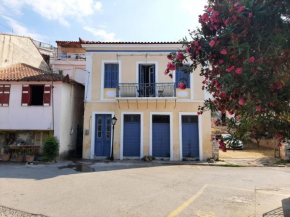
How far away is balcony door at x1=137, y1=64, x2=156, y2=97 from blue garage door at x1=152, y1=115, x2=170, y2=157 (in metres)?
1.81

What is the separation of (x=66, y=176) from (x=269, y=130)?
8083mm

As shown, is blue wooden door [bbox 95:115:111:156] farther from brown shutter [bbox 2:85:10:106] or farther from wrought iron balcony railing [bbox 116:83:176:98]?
brown shutter [bbox 2:85:10:106]

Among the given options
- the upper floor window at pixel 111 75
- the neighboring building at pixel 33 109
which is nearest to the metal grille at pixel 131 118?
the upper floor window at pixel 111 75

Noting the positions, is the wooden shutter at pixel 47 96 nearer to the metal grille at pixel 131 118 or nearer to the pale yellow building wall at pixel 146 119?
the pale yellow building wall at pixel 146 119

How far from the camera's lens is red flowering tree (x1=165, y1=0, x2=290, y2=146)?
255cm

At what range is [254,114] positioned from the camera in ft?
9.81

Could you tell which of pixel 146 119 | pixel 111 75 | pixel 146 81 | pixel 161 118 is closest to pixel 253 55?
pixel 146 119

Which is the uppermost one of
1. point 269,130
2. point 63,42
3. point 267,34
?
point 63,42

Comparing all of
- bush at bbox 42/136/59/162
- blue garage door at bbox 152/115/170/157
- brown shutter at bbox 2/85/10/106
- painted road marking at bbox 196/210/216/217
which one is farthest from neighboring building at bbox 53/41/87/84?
painted road marking at bbox 196/210/216/217

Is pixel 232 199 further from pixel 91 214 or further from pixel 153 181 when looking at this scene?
pixel 91 214

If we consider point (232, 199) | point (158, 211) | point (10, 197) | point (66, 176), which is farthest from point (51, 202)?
point (232, 199)

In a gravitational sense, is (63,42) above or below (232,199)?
above

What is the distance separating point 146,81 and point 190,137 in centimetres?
471

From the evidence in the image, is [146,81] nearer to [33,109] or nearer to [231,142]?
[33,109]
